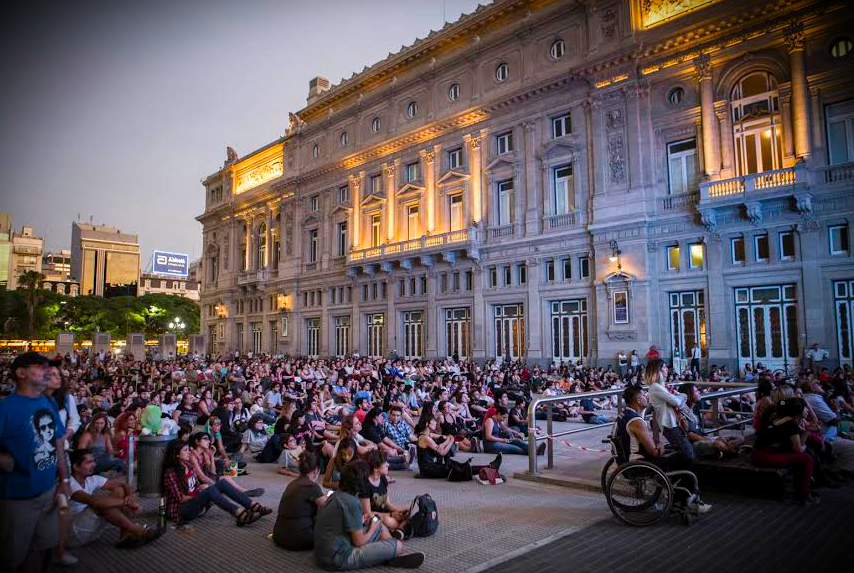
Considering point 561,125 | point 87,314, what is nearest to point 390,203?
point 561,125

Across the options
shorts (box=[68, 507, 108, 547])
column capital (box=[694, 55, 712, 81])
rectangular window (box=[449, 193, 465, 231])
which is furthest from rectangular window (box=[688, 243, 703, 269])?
shorts (box=[68, 507, 108, 547])

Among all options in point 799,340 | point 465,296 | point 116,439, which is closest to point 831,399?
point 799,340

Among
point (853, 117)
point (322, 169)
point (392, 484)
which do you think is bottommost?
point (392, 484)

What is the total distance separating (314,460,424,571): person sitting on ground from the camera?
18.4ft

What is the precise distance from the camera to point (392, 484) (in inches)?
377

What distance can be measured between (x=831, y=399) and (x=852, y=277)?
1029cm

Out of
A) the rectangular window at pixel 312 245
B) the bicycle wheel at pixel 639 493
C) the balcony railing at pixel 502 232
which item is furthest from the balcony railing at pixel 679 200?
the rectangular window at pixel 312 245

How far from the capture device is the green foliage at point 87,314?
231 feet

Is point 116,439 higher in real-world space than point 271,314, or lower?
lower

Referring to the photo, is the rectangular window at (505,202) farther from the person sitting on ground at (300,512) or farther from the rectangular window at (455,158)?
the person sitting on ground at (300,512)

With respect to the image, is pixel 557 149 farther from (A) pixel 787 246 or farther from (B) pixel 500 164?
(A) pixel 787 246

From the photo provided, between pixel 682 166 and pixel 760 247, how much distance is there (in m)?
5.21

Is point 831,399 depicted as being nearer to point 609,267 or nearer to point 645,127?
point 609,267

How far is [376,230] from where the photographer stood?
40.4m
